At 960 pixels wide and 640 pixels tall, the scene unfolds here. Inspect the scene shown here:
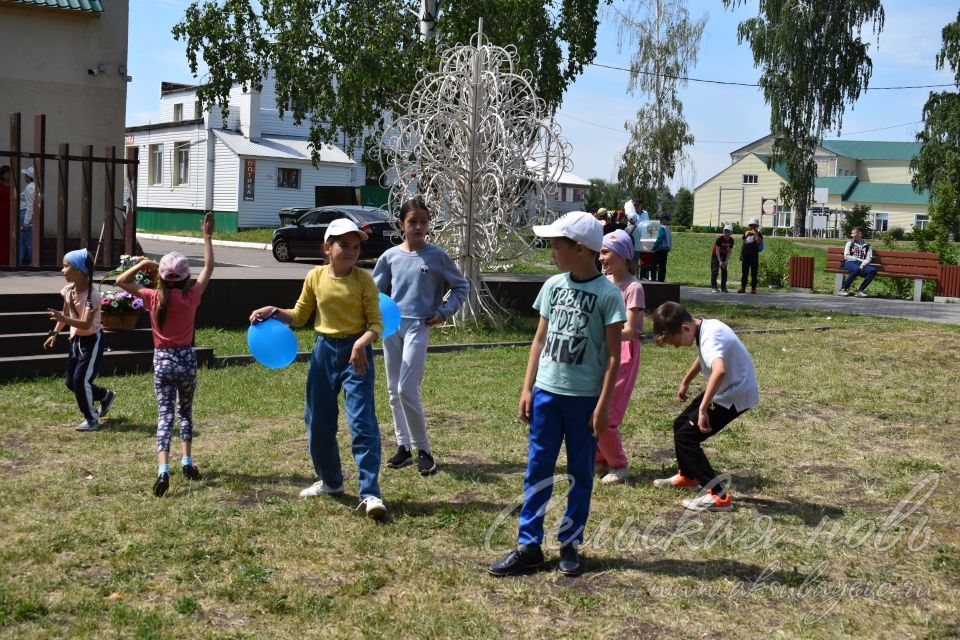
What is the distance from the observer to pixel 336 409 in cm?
610

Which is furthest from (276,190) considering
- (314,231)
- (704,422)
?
(704,422)

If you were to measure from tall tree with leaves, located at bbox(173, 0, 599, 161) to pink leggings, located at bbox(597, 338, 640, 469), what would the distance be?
46.8ft

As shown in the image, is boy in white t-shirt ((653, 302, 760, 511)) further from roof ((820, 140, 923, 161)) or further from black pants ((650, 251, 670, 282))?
roof ((820, 140, 923, 161))

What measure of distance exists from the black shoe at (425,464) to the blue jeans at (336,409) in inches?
35.1

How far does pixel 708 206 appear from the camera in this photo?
298 ft

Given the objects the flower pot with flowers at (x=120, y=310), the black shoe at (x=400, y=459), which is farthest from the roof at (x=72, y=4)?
the black shoe at (x=400, y=459)

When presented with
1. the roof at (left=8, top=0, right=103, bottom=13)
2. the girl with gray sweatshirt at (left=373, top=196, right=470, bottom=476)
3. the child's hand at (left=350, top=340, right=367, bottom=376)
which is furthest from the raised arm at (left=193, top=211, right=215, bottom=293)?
the roof at (left=8, top=0, right=103, bottom=13)

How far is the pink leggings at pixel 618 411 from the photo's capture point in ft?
22.7

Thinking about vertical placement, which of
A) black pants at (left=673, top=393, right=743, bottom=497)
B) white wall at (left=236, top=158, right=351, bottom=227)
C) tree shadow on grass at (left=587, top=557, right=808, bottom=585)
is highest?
white wall at (left=236, top=158, right=351, bottom=227)

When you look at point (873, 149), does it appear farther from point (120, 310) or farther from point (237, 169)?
point (120, 310)

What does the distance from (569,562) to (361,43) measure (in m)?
18.1

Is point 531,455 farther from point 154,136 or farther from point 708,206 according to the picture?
point 708,206

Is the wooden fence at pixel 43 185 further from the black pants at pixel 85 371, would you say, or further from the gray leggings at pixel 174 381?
the gray leggings at pixel 174 381

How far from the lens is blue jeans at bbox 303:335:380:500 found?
5.93 meters
